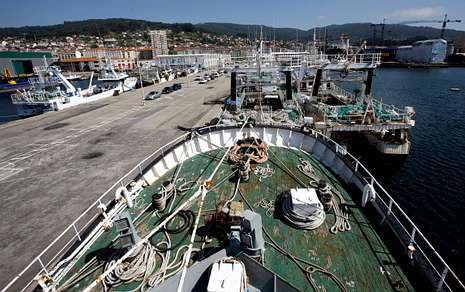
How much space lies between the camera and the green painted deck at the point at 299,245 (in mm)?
6719

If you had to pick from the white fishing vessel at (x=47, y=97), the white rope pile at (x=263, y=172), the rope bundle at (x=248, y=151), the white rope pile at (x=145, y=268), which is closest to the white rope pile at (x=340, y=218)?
the white rope pile at (x=263, y=172)

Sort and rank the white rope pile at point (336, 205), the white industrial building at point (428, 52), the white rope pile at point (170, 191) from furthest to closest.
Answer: the white industrial building at point (428, 52)
the white rope pile at point (170, 191)
the white rope pile at point (336, 205)

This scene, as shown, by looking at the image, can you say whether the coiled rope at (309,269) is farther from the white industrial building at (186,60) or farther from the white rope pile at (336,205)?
the white industrial building at (186,60)

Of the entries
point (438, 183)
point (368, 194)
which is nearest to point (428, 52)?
point (438, 183)

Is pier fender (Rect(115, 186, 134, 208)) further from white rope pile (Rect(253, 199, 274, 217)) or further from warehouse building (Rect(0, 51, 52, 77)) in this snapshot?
warehouse building (Rect(0, 51, 52, 77))

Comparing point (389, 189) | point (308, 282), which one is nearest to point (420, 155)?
point (389, 189)

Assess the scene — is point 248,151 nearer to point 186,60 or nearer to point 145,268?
point 145,268

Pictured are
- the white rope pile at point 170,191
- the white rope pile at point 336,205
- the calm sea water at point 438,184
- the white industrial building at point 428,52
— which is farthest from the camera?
the white industrial building at point 428,52

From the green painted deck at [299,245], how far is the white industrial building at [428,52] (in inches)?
7070

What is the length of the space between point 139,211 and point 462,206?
22.3m

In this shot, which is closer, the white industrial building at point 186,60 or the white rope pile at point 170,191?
the white rope pile at point 170,191

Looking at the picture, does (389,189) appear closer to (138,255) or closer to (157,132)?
(138,255)

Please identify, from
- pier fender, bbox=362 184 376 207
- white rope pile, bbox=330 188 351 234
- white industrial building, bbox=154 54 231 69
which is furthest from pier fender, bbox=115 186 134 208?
white industrial building, bbox=154 54 231 69

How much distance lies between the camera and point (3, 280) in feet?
37.7
